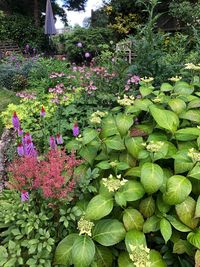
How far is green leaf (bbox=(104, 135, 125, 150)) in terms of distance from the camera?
6.44 ft

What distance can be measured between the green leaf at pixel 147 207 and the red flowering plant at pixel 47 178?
1.38 ft

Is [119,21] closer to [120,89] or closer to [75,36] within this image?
[75,36]

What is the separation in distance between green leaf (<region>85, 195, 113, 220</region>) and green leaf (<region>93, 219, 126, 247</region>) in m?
0.10

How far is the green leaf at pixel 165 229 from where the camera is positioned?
5.18ft

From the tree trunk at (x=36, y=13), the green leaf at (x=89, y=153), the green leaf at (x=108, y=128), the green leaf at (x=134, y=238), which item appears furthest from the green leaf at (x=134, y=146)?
the tree trunk at (x=36, y=13)

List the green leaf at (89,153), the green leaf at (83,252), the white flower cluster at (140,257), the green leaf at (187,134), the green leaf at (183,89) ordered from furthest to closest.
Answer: the green leaf at (183,89)
the green leaf at (89,153)
the green leaf at (187,134)
the green leaf at (83,252)
the white flower cluster at (140,257)

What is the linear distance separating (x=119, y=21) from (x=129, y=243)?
37.1 feet

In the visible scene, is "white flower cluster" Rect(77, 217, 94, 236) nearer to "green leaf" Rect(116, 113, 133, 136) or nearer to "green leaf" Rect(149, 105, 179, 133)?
"green leaf" Rect(116, 113, 133, 136)

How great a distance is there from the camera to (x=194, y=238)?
1596mm

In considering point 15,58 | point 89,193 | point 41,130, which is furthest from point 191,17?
point 89,193

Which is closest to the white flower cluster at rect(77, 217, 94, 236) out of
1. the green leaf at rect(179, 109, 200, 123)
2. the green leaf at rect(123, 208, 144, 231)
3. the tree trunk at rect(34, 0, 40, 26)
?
the green leaf at rect(123, 208, 144, 231)

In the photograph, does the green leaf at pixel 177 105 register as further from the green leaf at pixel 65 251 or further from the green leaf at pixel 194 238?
the green leaf at pixel 65 251

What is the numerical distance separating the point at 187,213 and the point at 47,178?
79 centimetres

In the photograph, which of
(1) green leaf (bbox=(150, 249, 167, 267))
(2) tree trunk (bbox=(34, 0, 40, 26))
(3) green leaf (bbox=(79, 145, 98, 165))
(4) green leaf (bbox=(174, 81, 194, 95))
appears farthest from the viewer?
(2) tree trunk (bbox=(34, 0, 40, 26))
